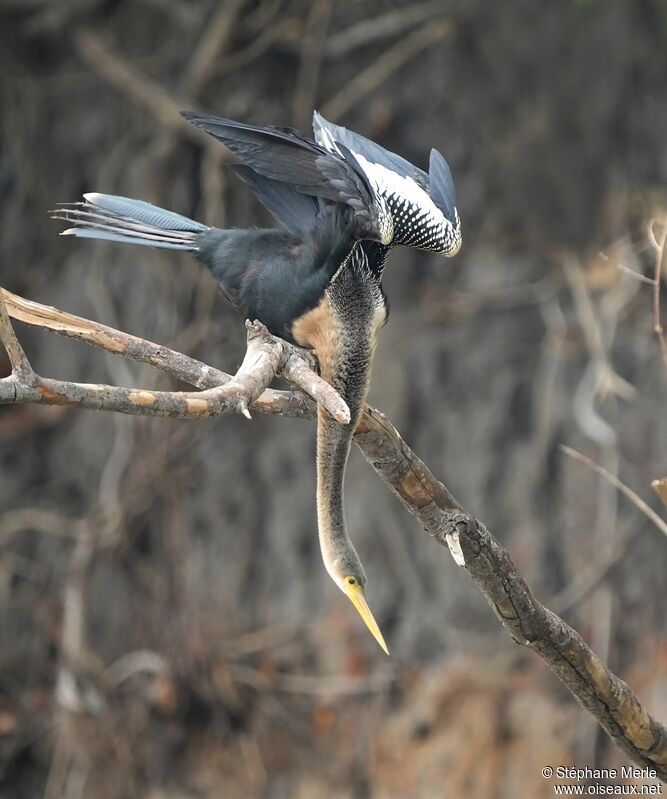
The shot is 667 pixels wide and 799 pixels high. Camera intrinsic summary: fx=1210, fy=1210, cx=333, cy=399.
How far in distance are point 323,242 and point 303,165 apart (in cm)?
17

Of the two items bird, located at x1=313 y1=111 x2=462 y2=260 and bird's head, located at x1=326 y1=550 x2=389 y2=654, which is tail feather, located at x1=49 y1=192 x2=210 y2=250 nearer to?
bird, located at x1=313 y1=111 x2=462 y2=260

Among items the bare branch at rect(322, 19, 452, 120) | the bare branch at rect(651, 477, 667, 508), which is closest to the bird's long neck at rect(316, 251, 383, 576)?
the bare branch at rect(651, 477, 667, 508)

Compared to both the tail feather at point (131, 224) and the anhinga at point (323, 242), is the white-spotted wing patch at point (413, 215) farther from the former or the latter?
the tail feather at point (131, 224)

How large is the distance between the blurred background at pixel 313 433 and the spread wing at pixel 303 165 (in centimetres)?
139

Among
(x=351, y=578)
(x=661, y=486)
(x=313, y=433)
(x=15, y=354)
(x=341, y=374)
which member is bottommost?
(x=313, y=433)

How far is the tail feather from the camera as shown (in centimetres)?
246

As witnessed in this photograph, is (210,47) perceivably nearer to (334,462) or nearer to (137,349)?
(334,462)

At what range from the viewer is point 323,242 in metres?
2.30

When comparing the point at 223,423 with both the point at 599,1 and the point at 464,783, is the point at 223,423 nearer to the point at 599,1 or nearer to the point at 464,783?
the point at 464,783

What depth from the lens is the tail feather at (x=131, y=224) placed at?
2.46m

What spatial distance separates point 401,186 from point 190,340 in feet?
4.66

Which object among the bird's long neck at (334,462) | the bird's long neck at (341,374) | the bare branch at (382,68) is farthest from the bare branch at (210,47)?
the bird's long neck at (334,462)

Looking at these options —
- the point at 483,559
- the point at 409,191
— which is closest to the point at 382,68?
the point at 409,191

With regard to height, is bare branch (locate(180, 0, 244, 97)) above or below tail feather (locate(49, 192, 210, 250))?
below
